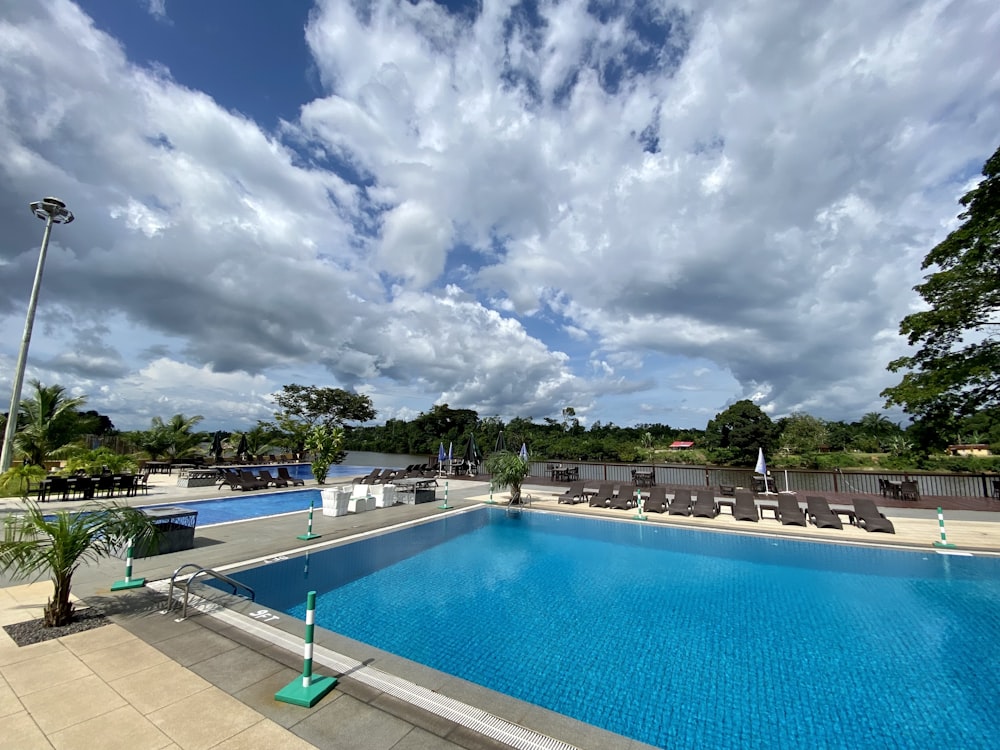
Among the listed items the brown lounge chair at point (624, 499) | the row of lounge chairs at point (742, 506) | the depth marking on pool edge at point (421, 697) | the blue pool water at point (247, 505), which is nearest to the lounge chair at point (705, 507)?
the row of lounge chairs at point (742, 506)

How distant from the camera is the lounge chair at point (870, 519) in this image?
10195 millimetres

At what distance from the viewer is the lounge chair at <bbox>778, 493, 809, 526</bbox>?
37.0 feet

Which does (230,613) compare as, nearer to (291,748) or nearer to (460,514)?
(291,748)

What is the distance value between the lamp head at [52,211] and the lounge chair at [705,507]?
688 inches

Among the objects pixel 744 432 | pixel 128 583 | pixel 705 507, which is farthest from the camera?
pixel 744 432

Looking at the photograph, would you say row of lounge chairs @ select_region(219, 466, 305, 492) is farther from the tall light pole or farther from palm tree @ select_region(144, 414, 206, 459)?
palm tree @ select_region(144, 414, 206, 459)

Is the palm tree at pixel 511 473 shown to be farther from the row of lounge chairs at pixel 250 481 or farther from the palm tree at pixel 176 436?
the palm tree at pixel 176 436

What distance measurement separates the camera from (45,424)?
16750 mm

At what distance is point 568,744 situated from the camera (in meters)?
2.93

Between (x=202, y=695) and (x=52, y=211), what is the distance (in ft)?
36.8

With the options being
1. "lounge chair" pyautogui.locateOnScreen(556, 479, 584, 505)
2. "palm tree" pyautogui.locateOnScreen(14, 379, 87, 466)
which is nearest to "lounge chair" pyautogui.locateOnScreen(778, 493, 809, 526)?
"lounge chair" pyautogui.locateOnScreen(556, 479, 584, 505)

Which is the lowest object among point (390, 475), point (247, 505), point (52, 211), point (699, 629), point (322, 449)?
point (699, 629)

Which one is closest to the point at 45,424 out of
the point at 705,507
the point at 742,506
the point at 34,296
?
the point at 34,296

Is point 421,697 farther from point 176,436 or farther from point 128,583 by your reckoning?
point 176,436
